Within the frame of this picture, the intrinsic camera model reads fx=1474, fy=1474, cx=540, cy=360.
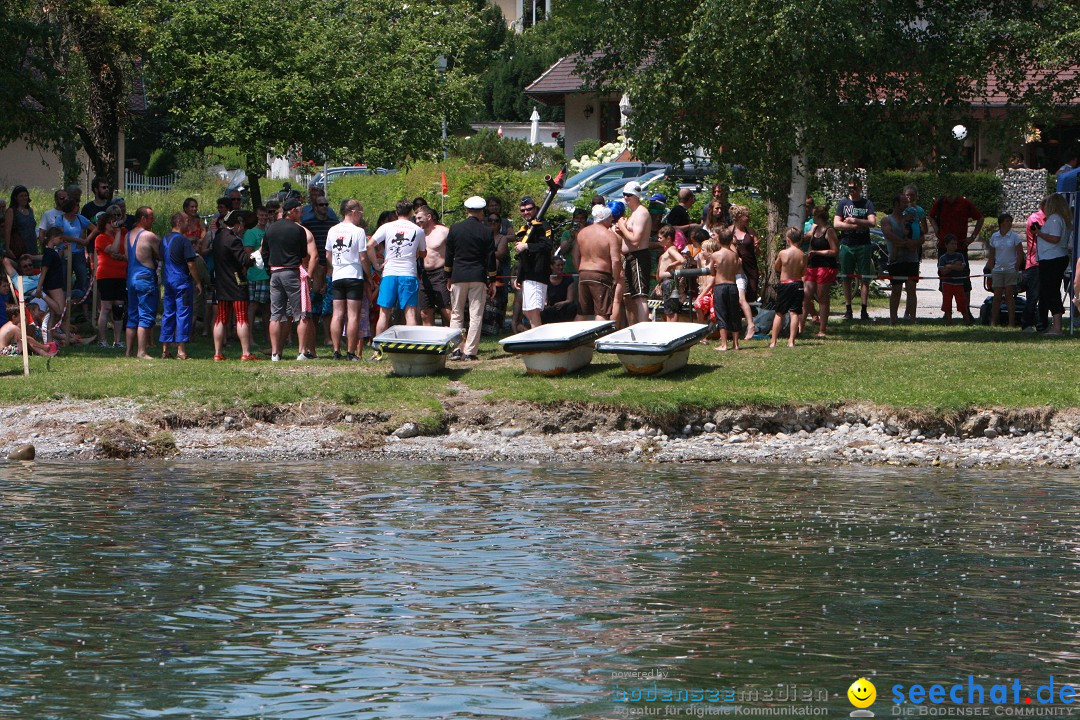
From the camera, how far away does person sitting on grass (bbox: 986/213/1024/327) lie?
66.8ft

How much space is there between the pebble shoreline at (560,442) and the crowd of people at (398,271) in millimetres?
2510

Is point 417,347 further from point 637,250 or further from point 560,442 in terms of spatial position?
point 637,250

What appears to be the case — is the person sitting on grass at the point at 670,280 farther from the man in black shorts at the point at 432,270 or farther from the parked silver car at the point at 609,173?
the parked silver car at the point at 609,173

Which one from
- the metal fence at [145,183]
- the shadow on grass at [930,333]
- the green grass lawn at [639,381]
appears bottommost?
the green grass lawn at [639,381]

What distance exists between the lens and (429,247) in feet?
60.6

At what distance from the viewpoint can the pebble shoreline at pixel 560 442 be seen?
14461mm

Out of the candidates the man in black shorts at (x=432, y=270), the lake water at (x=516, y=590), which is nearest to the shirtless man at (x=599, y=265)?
the man in black shorts at (x=432, y=270)

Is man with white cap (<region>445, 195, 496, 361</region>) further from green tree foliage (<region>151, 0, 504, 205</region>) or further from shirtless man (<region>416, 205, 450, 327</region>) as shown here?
green tree foliage (<region>151, 0, 504, 205</region>)

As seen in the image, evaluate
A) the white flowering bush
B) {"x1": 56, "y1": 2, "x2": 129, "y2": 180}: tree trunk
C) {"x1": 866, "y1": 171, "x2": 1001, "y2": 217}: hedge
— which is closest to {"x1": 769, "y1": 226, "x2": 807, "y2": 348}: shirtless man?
{"x1": 56, "y1": 2, "x2": 129, "y2": 180}: tree trunk

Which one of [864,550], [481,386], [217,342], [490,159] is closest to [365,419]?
[481,386]

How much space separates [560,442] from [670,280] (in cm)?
458

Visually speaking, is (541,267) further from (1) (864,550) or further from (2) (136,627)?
(2) (136,627)

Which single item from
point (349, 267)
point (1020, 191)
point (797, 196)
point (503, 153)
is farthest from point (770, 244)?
point (503, 153)

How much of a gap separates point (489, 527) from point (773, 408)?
4816 millimetres
